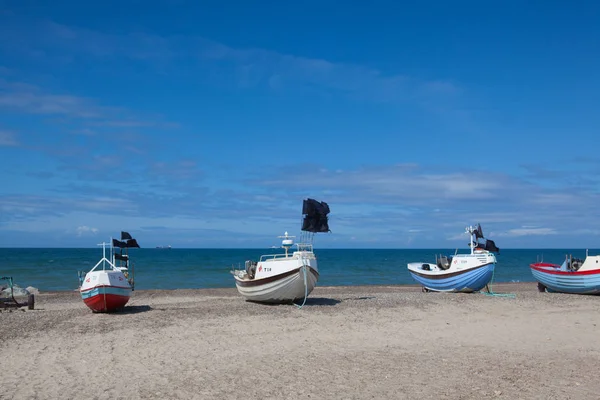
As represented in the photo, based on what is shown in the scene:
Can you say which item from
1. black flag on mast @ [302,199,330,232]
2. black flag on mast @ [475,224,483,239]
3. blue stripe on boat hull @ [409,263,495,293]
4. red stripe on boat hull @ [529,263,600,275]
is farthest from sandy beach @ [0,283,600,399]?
black flag on mast @ [475,224,483,239]

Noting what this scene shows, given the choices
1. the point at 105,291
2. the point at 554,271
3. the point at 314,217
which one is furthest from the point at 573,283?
the point at 105,291

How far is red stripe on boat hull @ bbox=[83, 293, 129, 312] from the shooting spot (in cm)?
2069

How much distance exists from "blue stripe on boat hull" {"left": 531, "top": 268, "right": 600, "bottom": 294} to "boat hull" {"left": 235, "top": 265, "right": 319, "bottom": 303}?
1430 centimetres

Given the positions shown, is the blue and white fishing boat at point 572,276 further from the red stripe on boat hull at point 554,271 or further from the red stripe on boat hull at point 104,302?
the red stripe on boat hull at point 104,302

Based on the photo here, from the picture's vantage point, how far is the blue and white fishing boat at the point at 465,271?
28.7 m

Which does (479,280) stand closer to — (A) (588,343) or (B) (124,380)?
(A) (588,343)

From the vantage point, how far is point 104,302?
68.0ft

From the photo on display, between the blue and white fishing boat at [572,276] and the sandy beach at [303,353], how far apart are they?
6606 mm

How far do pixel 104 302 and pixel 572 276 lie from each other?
22.6 metres

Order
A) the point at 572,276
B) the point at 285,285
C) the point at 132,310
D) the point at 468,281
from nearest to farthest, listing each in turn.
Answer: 1. the point at 132,310
2. the point at 285,285
3. the point at 572,276
4. the point at 468,281

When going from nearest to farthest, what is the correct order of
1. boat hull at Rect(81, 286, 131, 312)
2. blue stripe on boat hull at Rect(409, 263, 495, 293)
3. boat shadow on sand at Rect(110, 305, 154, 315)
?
boat hull at Rect(81, 286, 131, 312)
boat shadow on sand at Rect(110, 305, 154, 315)
blue stripe on boat hull at Rect(409, 263, 495, 293)

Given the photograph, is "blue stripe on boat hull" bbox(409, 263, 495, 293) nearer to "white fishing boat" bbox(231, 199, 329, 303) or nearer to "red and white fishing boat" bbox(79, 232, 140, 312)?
"white fishing boat" bbox(231, 199, 329, 303)

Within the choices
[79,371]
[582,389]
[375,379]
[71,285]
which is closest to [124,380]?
[79,371]

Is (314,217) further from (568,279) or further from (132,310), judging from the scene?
(568,279)
